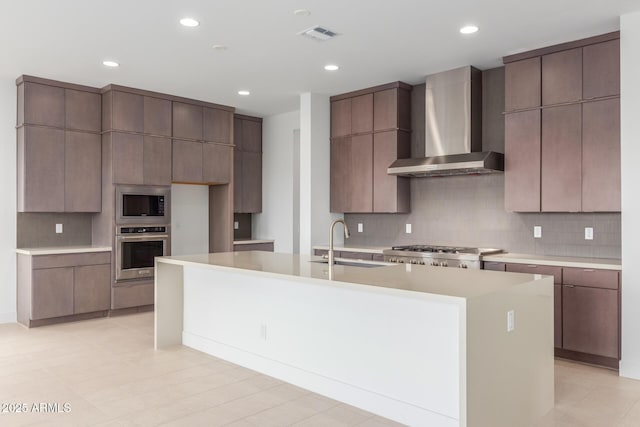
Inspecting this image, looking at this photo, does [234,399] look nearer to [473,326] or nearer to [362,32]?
[473,326]

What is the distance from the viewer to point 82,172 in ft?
19.3

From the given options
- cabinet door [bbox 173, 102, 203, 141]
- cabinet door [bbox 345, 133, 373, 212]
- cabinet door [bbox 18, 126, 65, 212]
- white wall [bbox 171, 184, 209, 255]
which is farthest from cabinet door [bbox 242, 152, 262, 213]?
cabinet door [bbox 18, 126, 65, 212]

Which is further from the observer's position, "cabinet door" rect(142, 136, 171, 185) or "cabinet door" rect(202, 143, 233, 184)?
"cabinet door" rect(202, 143, 233, 184)

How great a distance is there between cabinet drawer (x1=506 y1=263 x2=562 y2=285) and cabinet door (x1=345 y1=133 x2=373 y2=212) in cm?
200

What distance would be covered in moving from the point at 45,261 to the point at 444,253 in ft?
14.2

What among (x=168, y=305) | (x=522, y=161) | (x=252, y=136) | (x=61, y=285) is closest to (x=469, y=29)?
(x=522, y=161)

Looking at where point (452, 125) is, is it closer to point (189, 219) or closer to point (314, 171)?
point (314, 171)

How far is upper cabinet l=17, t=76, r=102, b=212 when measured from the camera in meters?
5.50

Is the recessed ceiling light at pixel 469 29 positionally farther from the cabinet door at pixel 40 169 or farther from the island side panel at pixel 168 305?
the cabinet door at pixel 40 169

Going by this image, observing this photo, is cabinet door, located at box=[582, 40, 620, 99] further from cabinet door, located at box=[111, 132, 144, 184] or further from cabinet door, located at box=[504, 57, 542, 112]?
cabinet door, located at box=[111, 132, 144, 184]

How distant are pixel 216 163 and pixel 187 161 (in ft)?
1.54

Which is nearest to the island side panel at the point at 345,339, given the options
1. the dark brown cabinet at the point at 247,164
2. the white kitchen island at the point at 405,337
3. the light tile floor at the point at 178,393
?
the white kitchen island at the point at 405,337

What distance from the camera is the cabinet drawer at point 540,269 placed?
4184mm

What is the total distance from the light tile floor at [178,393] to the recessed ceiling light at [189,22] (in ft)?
9.23
